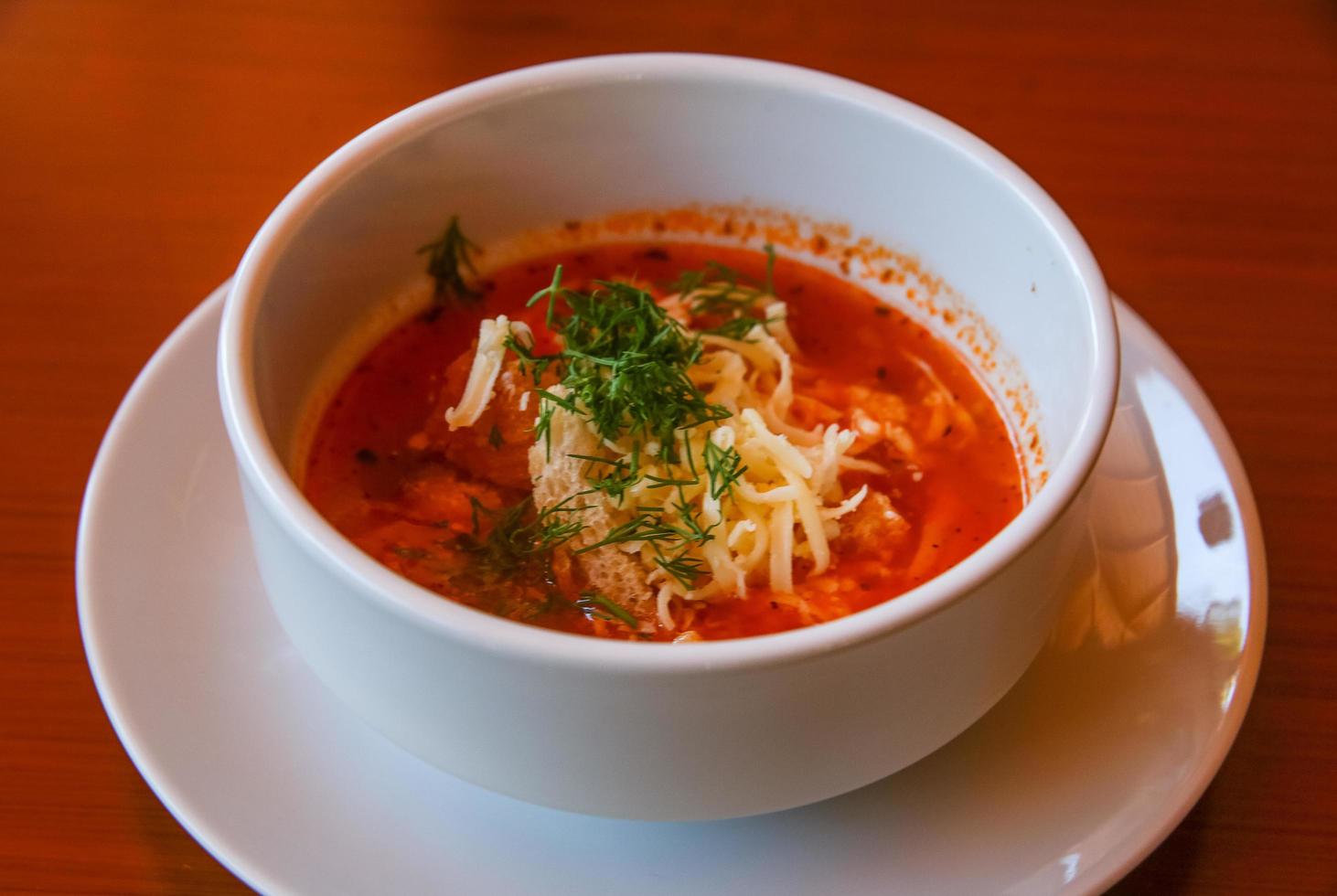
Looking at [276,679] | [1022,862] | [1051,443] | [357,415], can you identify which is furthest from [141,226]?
[1022,862]

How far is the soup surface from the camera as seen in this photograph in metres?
1.36

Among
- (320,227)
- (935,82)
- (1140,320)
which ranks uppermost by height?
(935,82)

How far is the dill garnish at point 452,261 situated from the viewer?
5.62 ft

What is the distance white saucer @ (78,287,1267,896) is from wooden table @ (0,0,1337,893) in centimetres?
16

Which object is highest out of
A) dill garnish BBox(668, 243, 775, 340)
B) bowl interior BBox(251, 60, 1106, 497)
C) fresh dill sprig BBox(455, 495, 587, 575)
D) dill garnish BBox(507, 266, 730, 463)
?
bowl interior BBox(251, 60, 1106, 497)

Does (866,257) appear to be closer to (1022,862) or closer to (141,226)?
(1022,862)

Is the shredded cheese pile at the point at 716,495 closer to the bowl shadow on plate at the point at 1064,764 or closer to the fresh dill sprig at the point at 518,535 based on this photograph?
the fresh dill sprig at the point at 518,535

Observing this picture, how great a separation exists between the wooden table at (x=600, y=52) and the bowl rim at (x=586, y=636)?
447mm

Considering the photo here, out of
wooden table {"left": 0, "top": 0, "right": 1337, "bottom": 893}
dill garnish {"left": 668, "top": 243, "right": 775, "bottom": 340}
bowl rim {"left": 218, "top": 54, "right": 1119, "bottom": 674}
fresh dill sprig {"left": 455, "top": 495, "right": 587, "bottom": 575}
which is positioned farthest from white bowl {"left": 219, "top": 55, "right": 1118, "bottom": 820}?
wooden table {"left": 0, "top": 0, "right": 1337, "bottom": 893}

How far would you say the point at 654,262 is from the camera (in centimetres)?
183

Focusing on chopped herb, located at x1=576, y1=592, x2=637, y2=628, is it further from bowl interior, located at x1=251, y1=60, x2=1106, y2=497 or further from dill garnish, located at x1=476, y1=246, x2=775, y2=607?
bowl interior, located at x1=251, y1=60, x2=1106, y2=497

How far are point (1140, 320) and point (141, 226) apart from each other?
1500mm

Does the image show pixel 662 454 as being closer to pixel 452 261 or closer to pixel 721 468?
pixel 721 468

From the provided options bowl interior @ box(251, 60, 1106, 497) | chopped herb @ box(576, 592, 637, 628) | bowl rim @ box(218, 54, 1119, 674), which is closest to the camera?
bowl rim @ box(218, 54, 1119, 674)
